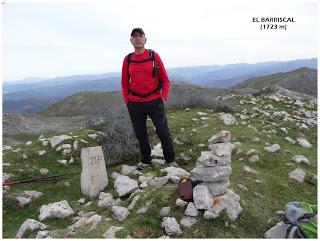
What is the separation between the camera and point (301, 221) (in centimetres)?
461

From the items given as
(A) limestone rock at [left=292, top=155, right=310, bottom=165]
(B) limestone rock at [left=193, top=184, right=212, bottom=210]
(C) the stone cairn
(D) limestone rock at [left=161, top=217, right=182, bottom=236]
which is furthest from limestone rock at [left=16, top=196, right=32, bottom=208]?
(A) limestone rock at [left=292, top=155, right=310, bottom=165]

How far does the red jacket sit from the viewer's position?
6797 mm

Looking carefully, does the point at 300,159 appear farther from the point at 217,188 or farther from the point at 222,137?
the point at 217,188

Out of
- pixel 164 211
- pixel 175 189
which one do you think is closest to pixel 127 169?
pixel 175 189

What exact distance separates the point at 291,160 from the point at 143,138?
10.3 feet

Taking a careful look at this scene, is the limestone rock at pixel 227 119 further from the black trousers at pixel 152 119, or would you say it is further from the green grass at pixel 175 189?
the black trousers at pixel 152 119

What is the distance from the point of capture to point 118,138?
9227 millimetres

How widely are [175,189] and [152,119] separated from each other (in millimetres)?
1919

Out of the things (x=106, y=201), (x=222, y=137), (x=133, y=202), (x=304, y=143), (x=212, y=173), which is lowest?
(x=304, y=143)

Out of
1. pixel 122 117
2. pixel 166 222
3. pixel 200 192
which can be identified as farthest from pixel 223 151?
pixel 122 117

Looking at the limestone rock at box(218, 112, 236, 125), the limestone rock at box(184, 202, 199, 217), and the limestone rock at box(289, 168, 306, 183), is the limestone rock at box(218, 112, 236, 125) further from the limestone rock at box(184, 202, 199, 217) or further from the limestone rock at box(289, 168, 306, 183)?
the limestone rock at box(184, 202, 199, 217)

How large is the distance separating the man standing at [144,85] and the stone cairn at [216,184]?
1612mm

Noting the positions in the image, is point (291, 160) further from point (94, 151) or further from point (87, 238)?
point (87, 238)

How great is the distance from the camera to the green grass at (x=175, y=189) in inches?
199
